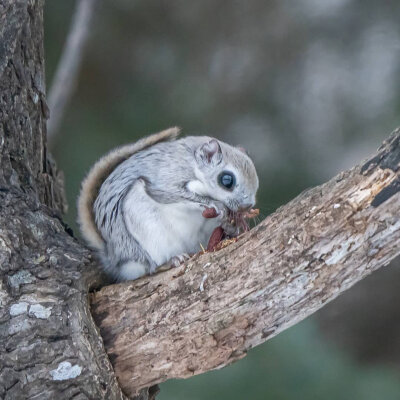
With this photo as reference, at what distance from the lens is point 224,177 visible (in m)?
1.83

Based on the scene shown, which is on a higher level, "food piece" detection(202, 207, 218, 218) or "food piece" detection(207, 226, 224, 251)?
"food piece" detection(202, 207, 218, 218)

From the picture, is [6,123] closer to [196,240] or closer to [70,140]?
[196,240]

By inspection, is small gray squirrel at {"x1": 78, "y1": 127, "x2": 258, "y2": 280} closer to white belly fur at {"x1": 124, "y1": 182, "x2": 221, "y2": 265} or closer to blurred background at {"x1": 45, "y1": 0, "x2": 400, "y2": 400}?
white belly fur at {"x1": 124, "y1": 182, "x2": 221, "y2": 265}

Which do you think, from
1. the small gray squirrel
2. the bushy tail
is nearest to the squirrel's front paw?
the small gray squirrel

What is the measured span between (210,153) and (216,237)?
9.1 inches

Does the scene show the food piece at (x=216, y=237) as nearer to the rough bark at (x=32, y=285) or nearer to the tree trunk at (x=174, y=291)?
the tree trunk at (x=174, y=291)

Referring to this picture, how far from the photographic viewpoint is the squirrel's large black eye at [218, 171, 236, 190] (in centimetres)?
183

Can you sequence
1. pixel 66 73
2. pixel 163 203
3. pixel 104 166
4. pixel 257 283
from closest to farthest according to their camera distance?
pixel 257 283
pixel 163 203
pixel 104 166
pixel 66 73

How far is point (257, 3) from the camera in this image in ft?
11.2

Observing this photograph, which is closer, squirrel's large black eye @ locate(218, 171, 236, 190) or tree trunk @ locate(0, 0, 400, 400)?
tree trunk @ locate(0, 0, 400, 400)

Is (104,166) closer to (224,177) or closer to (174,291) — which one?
(224,177)

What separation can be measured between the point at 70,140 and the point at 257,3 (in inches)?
40.6

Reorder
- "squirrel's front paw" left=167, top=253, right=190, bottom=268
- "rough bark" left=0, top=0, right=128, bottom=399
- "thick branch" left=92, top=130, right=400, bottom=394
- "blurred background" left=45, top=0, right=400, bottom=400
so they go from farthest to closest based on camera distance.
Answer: "blurred background" left=45, top=0, right=400, bottom=400 → "squirrel's front paw" left=167, top=253, right=190, bottom=268 → "rough bark" left=0, top=0, right=128, bottom=399 → "thick branch" left=92, top=130, right=400, bottom=394

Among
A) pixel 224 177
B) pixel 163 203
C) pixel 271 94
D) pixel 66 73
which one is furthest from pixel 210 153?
pixel 271 94
